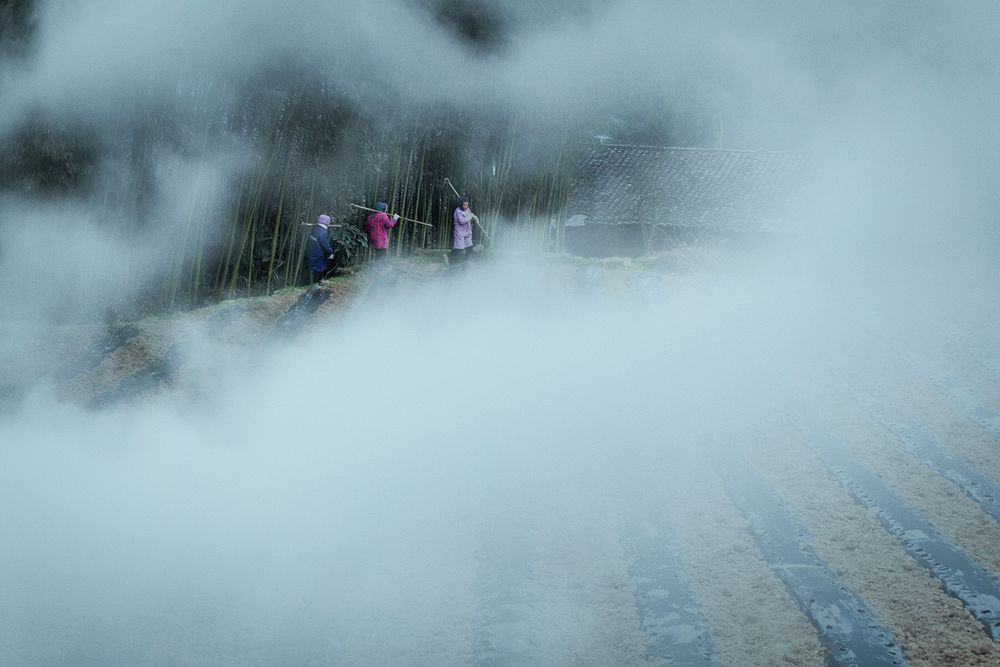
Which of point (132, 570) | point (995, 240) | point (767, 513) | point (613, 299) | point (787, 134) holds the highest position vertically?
point (787, 134)

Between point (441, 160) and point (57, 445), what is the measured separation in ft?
22.5

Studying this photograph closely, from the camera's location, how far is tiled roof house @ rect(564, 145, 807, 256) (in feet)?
58.1

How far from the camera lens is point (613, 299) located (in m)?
9.17

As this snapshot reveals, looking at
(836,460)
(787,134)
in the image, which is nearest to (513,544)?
(836,460)

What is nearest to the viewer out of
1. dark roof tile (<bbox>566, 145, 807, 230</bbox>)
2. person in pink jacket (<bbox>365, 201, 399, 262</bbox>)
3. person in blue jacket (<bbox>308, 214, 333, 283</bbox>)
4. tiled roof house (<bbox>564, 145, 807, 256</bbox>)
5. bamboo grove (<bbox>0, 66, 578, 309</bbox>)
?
bamboo grove (<bbox>0, 66, 578, 309</bbox>)

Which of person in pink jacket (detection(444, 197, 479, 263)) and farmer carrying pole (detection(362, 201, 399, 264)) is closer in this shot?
farmer carrying pole (detection(362, 201, 399, 264))

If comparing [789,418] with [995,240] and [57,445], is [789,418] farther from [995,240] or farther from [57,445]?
[995,240]

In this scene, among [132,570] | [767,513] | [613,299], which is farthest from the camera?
[613,299]

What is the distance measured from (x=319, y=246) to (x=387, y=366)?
2603 mm

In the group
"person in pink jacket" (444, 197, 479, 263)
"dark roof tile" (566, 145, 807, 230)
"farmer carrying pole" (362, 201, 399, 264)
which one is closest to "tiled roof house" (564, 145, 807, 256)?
"dark roof tile" (566, 145, 807, 230)

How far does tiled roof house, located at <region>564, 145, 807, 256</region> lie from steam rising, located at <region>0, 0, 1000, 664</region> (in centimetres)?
382

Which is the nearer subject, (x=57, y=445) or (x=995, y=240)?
(x=57, y=445)

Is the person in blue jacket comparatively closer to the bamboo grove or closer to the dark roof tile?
the bamboo grove

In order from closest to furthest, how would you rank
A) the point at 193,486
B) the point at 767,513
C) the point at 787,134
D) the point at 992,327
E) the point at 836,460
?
the point at 767,513 < the point at 193,486 < the point at 836,460 < the point at 992,327 < the point at 787,134
